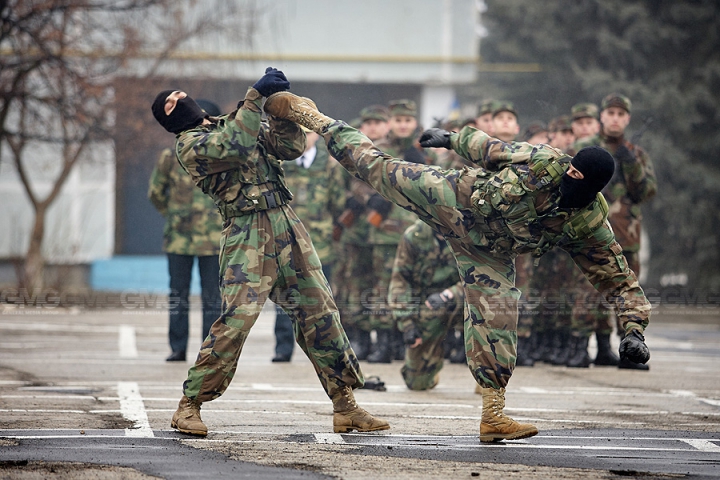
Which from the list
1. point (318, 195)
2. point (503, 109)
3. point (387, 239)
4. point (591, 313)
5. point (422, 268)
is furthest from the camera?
point (318, 195)

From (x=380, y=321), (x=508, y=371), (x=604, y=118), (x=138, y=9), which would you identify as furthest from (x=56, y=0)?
(x=508, y=371)

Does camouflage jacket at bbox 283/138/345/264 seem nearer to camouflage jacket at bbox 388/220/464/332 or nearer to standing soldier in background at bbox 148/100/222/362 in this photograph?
standing soldier in background at bbox 148/100/222/362

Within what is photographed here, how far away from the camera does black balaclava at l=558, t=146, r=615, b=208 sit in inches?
238

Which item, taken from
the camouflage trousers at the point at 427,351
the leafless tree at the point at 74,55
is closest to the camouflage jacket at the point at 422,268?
the camouflage trousers at the point at 427,351

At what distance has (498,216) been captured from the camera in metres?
6.39

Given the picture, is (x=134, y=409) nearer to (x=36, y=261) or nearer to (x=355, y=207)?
(x=355, y=207)

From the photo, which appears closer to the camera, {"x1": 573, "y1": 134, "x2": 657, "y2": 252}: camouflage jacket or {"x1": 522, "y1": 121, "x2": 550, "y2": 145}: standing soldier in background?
{"x1": 573, "y1": 134, "x2": 657, "y2": 252}: camouflage jacket

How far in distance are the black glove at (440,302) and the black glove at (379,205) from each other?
2.25 meters

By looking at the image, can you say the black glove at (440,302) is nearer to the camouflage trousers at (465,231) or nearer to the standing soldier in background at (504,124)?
the standing soldier in background at (504,124)

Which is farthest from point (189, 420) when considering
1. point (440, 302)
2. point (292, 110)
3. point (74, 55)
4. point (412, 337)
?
point (74, 55)

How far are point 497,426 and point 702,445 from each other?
3.95 feet

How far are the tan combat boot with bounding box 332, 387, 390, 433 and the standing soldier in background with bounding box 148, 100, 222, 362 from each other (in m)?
3.95

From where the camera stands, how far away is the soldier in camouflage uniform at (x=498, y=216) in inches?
245

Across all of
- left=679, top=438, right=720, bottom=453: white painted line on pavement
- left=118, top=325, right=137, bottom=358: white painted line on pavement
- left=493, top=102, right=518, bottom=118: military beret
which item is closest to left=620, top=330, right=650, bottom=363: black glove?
left=679, top=438, right=720, bottom=453: white painted line on pavement
